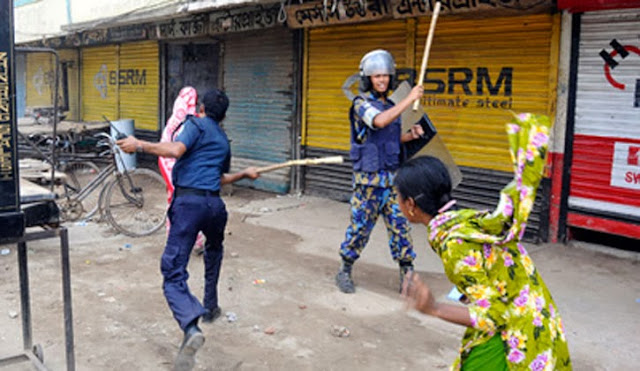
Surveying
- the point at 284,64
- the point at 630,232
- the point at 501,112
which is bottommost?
the point at 630,232

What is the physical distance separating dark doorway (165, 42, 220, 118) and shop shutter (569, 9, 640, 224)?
719cm

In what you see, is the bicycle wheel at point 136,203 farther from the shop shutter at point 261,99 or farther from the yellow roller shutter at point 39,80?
the yellow roller shutter at point 39,80

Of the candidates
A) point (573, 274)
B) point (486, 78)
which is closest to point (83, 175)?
point (486, 78)

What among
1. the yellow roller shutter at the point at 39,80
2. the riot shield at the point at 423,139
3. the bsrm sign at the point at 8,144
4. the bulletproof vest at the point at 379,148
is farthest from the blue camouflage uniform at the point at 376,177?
the yellow roller shutter at the point at 39,80

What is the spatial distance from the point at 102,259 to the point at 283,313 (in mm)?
2493

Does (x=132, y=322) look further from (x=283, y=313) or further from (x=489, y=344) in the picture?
(x=489, y=344)

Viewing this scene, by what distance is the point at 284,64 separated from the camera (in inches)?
394

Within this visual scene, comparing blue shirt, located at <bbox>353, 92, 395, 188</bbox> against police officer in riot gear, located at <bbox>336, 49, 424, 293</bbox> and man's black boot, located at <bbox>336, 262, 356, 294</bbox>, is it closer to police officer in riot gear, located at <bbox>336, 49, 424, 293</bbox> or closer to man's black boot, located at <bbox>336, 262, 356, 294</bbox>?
police officer in riot gear, located at <bbox>336, 49, 424, 293</bbox>

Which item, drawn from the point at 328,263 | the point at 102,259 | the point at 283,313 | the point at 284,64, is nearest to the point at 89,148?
the point at 284,64

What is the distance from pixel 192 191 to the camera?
158 inches

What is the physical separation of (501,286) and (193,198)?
2.43 m

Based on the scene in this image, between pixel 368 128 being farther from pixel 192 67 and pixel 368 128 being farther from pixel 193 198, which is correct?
pixel 192 67

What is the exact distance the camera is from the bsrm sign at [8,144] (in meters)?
2.87

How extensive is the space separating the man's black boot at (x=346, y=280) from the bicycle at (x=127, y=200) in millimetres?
2917
